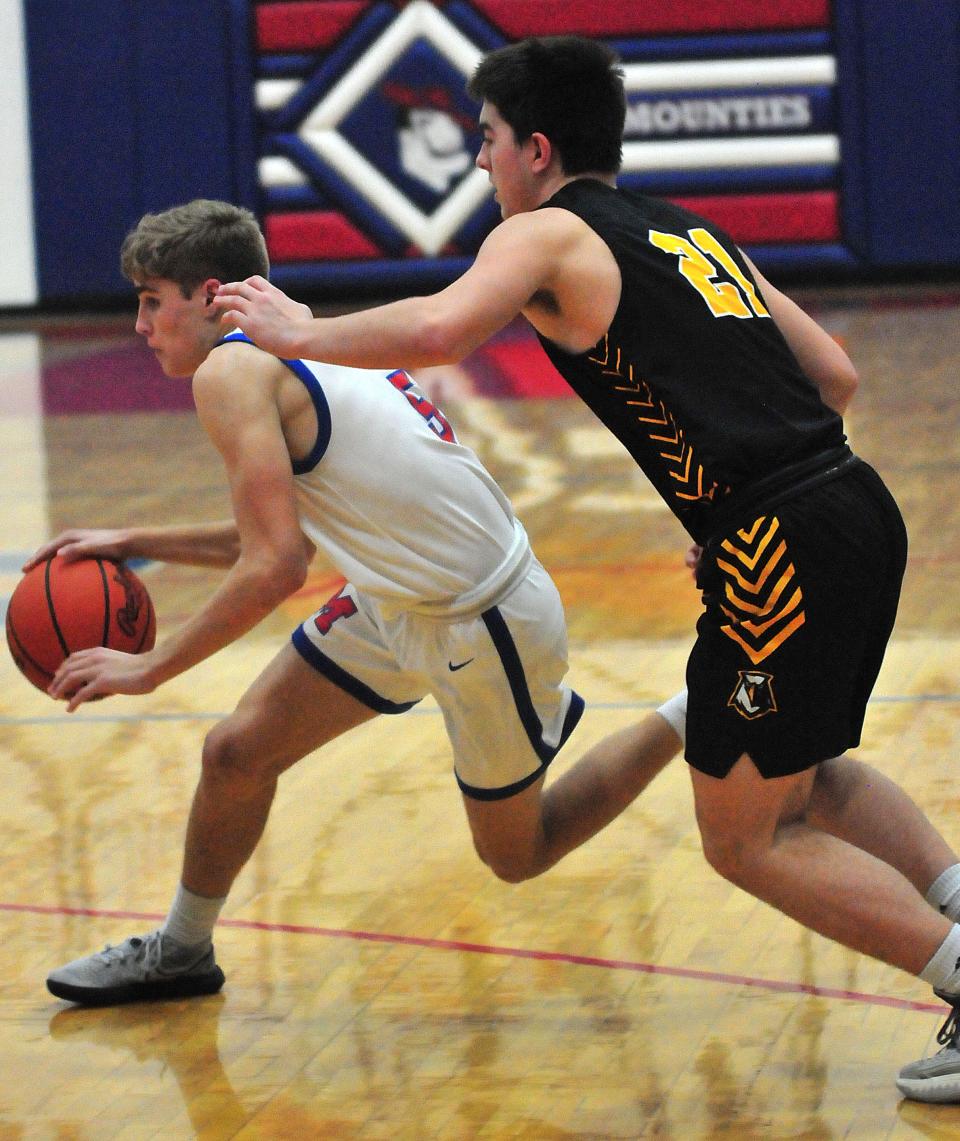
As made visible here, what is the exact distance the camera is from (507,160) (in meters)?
2.98

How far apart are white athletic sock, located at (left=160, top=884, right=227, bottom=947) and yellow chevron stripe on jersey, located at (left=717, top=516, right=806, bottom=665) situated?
116 cm

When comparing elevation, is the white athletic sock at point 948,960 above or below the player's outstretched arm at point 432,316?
below

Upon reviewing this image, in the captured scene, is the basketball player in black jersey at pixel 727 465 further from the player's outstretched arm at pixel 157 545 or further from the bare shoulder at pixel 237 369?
the player's outstretched arm at pixel 157 545

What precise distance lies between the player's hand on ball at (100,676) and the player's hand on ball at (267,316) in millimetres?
627

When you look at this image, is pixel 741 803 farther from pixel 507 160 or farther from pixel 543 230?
pixel 507 160

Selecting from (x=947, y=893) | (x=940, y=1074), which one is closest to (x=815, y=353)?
(x=947, y=893)

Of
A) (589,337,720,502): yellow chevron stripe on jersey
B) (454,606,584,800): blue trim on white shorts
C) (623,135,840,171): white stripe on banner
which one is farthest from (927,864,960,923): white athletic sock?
(623,135,840,171): white stripe on banner

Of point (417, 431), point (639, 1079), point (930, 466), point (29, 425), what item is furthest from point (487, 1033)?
point (29, 425)

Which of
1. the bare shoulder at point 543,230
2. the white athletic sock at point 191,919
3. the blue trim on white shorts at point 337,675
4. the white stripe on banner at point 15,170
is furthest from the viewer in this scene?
the white stripe on banner at point 15,170

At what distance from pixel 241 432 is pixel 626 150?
11185mm

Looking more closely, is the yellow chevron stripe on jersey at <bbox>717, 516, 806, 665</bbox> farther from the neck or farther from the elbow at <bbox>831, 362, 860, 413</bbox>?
the neck

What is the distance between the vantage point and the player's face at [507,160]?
2.97 m

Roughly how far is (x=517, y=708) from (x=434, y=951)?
613 mm

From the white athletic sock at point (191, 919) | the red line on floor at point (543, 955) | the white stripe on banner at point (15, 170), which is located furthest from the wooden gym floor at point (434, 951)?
the white stripe on banner at point (15, 170)
